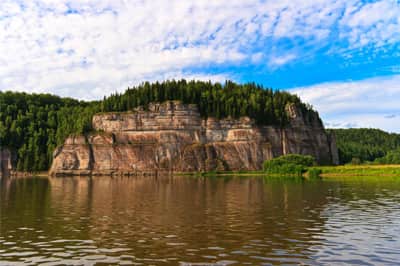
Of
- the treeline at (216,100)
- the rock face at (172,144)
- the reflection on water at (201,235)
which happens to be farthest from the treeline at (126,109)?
the reflection on water at (201,235)

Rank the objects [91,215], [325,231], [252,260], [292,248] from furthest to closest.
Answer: [91,215], [325,231], [292,248], [252,260]

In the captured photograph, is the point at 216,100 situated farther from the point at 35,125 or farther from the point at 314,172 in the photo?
the point at 35,125

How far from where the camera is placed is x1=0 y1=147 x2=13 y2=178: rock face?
127325 millimetres

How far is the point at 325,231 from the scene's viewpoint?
21469mm

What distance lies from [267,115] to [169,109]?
30.3 metres

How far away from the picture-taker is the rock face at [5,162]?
127325 millimetres

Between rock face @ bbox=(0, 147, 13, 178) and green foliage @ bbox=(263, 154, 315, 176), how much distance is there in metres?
83.3

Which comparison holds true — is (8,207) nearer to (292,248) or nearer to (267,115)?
(292,248)

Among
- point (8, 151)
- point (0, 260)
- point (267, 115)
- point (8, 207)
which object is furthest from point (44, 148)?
point (0, 260)

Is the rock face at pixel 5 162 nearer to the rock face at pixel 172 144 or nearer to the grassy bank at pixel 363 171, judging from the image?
the rock face at pixel 172 144

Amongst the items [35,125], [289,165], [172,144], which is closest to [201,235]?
[289,165]

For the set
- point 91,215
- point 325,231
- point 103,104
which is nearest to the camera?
point 325,231

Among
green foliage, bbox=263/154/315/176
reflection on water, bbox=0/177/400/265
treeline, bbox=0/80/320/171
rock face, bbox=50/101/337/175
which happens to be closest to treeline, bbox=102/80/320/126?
treeline, bbox=0/80/320/171

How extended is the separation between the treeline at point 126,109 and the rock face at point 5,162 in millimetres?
2916
